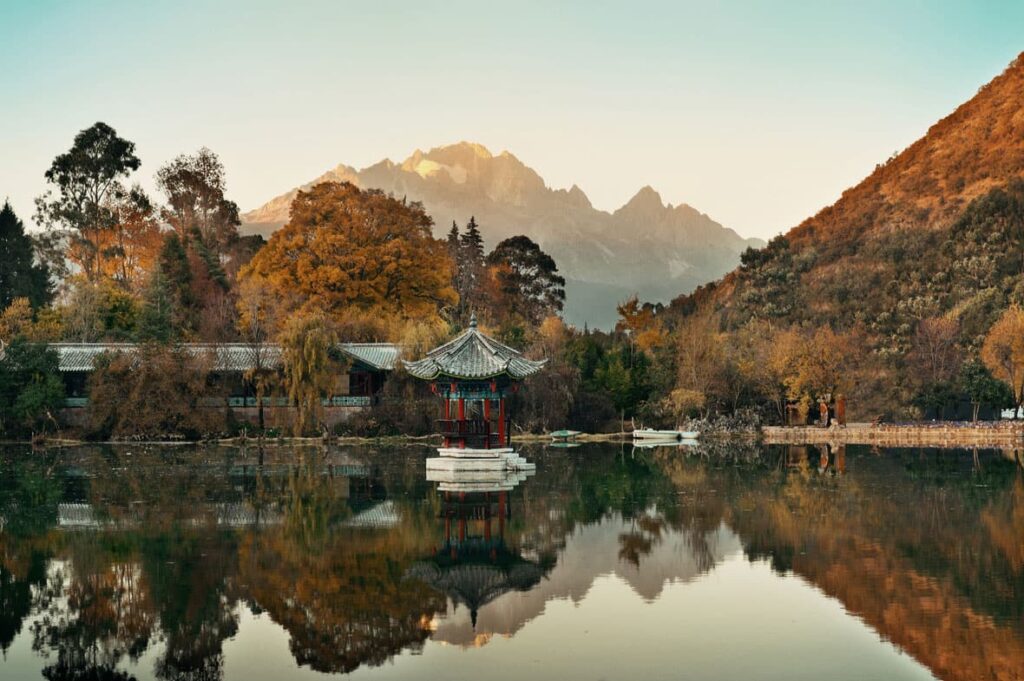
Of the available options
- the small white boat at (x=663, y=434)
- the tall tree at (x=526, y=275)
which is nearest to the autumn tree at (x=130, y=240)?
the tall tree at (x=526, y=275)

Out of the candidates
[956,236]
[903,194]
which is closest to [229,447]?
[956,236]

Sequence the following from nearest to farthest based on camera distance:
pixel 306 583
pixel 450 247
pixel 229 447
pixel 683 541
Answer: pixel 306 583
pixel 683 541
pixel 229 447
pixel 450 247

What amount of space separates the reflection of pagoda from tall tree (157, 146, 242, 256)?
48901 mm

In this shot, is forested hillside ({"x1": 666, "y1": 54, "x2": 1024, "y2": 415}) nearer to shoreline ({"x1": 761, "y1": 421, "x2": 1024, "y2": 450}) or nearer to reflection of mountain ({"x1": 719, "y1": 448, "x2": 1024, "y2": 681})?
shoreline ({"x1": 761, "y1": 421, "x2": 1024, "y2": 450})

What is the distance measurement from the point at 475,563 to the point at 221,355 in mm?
30272

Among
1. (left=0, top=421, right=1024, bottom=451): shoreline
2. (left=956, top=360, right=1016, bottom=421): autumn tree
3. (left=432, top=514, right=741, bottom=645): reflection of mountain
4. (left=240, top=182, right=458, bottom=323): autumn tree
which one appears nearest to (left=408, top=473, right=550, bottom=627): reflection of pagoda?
(left=432, top=514, right=741, bottom=645): reflection of mountain

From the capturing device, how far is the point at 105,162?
5812 cm

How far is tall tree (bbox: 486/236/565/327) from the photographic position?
2778 inches

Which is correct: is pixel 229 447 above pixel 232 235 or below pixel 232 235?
below

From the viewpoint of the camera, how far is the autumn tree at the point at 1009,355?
143ft

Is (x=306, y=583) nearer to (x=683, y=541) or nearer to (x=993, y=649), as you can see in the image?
(x=683, y=541)

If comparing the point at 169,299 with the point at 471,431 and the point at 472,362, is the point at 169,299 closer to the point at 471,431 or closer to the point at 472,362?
the point at 472,362

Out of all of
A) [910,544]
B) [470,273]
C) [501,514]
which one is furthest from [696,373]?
[910,544]

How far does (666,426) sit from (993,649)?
123 feet
